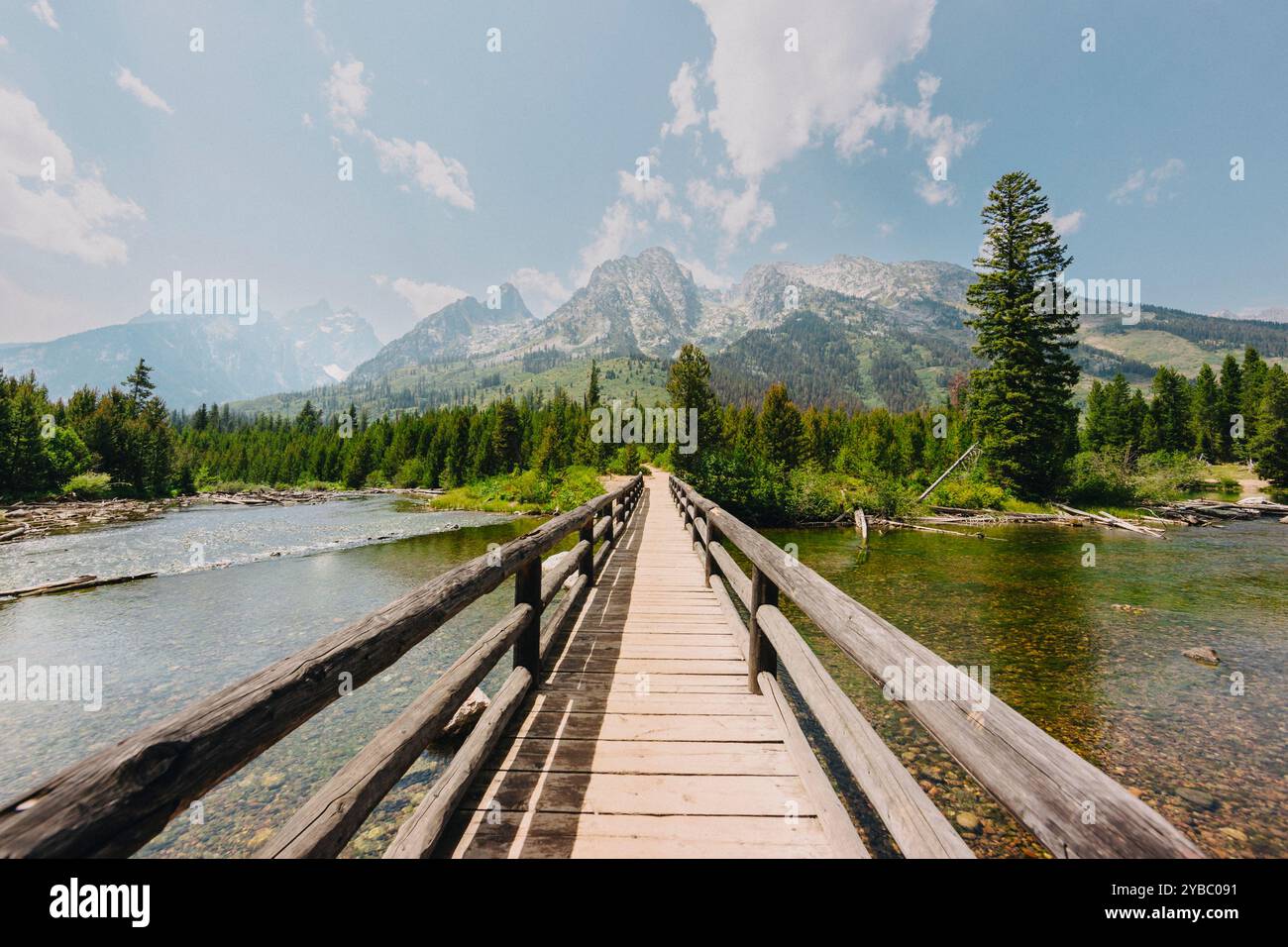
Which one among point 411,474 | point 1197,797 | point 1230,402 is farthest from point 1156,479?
point 411,474

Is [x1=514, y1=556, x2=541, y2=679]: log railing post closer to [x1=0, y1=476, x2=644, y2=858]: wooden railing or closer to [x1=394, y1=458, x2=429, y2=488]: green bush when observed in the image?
[x1=0, y1=476, x2=644, y2=858]: wooden railing

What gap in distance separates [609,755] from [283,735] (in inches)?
100

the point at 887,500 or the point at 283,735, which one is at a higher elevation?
the point at 283,735

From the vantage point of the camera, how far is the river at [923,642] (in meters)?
5.18

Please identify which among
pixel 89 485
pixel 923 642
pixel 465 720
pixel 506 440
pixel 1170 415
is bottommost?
pixel 923 642

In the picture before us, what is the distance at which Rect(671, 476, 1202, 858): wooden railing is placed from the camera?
106 centimetres

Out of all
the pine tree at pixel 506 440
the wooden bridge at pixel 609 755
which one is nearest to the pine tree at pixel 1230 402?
the wooden bridge at pixel 609 755

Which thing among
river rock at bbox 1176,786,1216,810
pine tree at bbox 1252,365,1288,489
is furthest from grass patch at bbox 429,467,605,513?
pine tree at bbox 1252,365,1288,489

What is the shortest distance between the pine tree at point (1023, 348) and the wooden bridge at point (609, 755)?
28.7 metres

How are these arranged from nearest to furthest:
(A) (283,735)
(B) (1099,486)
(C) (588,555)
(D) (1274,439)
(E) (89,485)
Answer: (A) (283,735) → (C) (588,555) → (B) (1099,486) → (D) (1274,439) → (E) (89,485)

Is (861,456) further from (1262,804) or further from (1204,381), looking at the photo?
(1262,804)

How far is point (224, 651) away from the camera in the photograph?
9.20 m

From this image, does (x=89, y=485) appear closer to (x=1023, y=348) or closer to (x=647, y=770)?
(x=647, y=770)

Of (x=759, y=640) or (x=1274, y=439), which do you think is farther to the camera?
(x=1274, y=439)
